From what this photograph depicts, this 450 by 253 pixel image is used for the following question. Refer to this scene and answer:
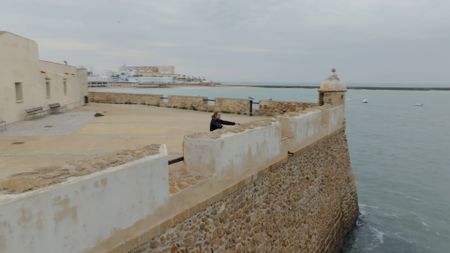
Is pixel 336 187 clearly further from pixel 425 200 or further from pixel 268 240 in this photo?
pixel 425 200

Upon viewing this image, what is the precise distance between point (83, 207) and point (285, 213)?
5473 mm

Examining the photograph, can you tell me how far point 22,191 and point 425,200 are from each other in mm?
19425

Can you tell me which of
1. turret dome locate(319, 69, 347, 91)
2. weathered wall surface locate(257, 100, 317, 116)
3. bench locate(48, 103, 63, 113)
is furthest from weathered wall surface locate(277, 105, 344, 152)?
bench locate(48, 103, 63, 113)

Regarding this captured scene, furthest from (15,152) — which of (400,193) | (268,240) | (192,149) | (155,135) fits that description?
(400,193)

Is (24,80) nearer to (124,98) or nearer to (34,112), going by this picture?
(34,112)

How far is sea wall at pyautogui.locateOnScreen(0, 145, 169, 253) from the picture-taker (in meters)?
3.12

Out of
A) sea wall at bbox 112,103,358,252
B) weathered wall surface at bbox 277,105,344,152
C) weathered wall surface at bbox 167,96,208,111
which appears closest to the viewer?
sea wall at bbox 112,103,358,252

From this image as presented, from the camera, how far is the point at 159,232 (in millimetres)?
4691

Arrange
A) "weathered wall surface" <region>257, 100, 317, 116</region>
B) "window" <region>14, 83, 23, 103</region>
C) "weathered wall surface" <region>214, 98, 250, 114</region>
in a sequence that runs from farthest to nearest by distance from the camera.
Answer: "weathered wall surface" <region>214, 98, 250, 114</region>
"weathered wall surface" <region>257, 100, 317, 116</region>
"window" <region>14, 83, 23, 103</region>

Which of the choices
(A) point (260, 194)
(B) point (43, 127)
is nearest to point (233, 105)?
(B) point (43, 127)

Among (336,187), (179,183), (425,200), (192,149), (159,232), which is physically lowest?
(425,200)

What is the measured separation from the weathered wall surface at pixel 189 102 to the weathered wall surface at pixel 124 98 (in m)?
1.31

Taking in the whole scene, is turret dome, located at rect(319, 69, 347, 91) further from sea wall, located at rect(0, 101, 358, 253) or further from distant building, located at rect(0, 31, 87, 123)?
distant building, located at rect(0, 31, 87, 123)

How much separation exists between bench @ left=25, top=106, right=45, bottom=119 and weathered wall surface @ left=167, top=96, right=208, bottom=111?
762 cm
